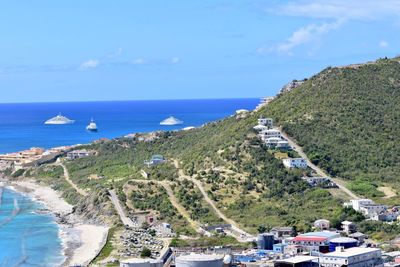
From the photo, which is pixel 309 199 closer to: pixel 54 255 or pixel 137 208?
pixel 137 208

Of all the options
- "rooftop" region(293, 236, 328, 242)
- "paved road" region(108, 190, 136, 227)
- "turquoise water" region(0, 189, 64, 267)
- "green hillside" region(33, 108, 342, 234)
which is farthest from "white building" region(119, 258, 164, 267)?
"paved road" region(108, 190, 136, 227)

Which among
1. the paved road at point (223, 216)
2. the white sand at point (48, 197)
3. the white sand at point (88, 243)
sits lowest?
the white sand at point (48, 197)

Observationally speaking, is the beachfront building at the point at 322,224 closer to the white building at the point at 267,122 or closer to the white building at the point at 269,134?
the white building at the point at 269,134

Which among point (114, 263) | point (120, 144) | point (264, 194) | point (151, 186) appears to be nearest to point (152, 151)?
point (120, 144)

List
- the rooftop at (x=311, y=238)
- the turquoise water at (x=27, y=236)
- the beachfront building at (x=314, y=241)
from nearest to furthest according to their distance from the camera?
the beachfront building at (x=314, y=241) < the rooftop at (x=311, y=238) < the turquoise water at (x=27, y=236)

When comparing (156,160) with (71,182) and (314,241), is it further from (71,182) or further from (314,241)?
(314,241)

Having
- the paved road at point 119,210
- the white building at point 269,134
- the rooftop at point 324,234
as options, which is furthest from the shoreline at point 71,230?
the white building at point 269,134

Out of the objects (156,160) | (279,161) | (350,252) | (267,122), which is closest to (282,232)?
(350,252)
